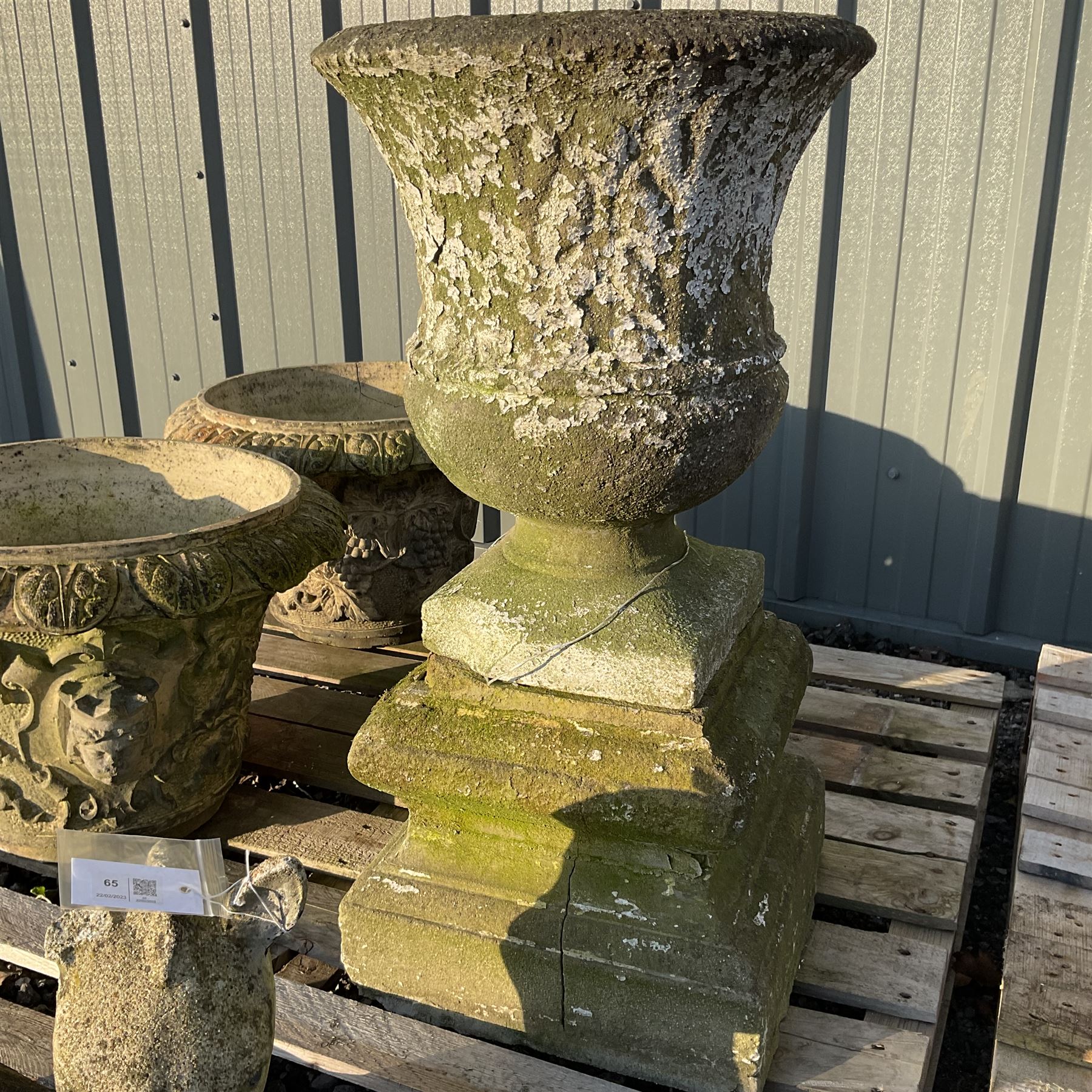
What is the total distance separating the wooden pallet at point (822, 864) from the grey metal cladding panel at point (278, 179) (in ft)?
5.19

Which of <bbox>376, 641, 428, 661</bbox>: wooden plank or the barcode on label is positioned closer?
the barcode on label

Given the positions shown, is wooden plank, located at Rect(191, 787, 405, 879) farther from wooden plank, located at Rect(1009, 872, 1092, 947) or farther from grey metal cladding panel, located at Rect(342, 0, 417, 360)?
grey metal cladding panel, located at Rect(342, 0, 417, 360)

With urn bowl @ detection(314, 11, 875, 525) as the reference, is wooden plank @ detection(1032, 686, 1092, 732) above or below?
below

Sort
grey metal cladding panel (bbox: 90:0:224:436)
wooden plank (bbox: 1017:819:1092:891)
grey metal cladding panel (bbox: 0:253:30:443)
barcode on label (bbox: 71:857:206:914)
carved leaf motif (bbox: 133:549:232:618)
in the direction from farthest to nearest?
1. grey metal cladding panel (bbox: 0:253:30:443)
2. grey metal cladding panel (bbox: 90:0:224:436)
3. wooden plank (bbox: 1017:819:1092:891)
4. carved leaf motif (bbox: 133:549:232:618)
5. barcode on label (bbox: 71:857:206:914)

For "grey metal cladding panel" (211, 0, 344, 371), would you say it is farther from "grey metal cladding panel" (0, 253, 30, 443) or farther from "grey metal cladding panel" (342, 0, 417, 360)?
"grey metal cladding panel" (0, 253, 30, 443)

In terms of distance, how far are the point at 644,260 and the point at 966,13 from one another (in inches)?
81.9

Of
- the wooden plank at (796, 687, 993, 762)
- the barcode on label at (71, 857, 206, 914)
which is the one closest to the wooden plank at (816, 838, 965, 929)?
the wooden plank at (796, 687, 993, 762)

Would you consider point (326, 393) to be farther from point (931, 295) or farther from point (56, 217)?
point (56, 217)

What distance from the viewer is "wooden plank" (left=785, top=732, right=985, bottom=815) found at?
7.47 feet

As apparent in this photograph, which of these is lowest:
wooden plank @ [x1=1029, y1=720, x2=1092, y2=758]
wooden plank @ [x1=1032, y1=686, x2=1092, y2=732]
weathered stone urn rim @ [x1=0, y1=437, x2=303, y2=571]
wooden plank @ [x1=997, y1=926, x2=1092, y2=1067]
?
wooden plank @ [x1=997, y1=926, x2=1092, y2=1067]

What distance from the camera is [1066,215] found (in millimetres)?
2904

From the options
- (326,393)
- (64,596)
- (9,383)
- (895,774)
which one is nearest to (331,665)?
(326,393)

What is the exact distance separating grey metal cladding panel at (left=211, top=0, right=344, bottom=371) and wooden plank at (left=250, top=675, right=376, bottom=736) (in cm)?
174

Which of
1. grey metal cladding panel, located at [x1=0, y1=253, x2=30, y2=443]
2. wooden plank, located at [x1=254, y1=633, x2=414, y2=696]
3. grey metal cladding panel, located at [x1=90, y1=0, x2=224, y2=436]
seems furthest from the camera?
grey metal cladding panel, located at [x1=0, y1=253, x2=30, y2=443]
